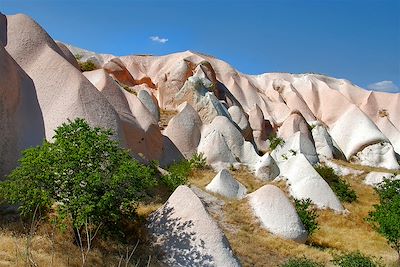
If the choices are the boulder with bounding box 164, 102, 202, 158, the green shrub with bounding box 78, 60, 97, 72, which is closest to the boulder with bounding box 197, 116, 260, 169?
the boulder with bounding box 164, 102, 202, 158

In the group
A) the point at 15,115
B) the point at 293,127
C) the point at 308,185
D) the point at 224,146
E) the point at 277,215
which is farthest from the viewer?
the point at 293,127

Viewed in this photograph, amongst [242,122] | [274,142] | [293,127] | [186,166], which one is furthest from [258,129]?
[186,166]

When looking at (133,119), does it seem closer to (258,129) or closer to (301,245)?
(301,245)

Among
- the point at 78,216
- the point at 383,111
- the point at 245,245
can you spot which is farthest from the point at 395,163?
the point at 78,216

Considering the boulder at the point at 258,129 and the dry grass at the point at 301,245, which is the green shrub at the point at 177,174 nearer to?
the dry grass at the point at 301,245

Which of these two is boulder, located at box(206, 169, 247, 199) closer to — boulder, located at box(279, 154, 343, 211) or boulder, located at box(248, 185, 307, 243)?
boulder, located at box(248, 185, 307, 243)

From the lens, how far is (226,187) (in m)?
17.7

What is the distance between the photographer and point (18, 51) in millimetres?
16438

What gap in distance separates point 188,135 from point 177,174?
7.28 meters

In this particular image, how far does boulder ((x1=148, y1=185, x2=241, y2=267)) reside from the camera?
10.2 metres

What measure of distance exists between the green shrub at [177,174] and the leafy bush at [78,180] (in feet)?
18.2

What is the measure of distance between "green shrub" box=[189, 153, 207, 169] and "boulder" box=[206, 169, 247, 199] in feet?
11.9

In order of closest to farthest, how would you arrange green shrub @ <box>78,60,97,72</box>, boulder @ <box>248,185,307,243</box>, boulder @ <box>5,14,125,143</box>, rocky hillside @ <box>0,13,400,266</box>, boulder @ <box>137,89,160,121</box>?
rocky hillside @ <box>0,13,400,266</box> → boulder @ <box>248,185,307,243</box> → boulder @ <box>5,14,125,143</box> → boulder @ <box>137,89,160,121</box> → green shrub @ <box>78,60,97,72</box>

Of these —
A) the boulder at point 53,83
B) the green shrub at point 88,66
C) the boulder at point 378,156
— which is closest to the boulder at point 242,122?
the boulder at point 378,156
